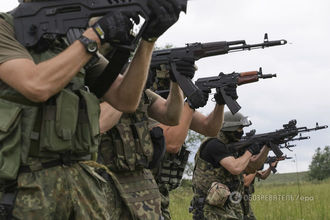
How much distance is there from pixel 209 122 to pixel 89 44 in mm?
3683

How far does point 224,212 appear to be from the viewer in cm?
823

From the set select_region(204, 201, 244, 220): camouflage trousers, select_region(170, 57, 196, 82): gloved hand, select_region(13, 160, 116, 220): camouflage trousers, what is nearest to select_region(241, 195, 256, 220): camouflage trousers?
select_region(204, 201, 244, 220): camouflage trousers

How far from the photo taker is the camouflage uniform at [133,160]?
4367 mm

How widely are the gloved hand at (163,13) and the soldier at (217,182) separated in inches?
214

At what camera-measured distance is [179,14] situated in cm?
295

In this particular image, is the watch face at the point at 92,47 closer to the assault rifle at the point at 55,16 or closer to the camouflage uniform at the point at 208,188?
the assault rifle at the point at 55,16

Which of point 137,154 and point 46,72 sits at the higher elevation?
point 46,72

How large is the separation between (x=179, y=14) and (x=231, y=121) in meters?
6.33

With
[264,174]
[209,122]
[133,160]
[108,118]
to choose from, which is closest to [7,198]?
[108,118]

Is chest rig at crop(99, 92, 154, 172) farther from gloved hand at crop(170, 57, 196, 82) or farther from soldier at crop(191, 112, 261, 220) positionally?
soldier at crop(191, 112, 261, 220)

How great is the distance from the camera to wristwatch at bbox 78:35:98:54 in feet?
8.98

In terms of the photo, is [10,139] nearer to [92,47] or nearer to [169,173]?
[92,47]

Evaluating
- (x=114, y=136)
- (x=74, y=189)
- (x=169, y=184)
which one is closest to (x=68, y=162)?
(x=74, y=189)

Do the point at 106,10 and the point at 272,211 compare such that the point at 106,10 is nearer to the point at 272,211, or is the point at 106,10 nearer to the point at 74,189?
the point at 74,189
